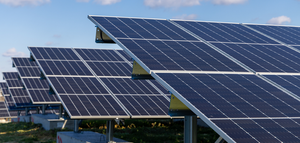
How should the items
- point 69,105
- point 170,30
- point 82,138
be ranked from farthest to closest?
point 82,138, point 69,105, point 170,30

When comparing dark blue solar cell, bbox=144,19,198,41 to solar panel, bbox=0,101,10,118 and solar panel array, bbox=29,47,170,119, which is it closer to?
solar panel array, bbox=29,47,170,119

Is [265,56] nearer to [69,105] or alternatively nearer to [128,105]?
[128,105]

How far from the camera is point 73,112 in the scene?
1834cm

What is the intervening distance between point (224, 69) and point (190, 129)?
277 centimetres

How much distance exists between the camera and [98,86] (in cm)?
2250

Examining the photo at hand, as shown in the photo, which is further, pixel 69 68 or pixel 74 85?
pixel 69 68

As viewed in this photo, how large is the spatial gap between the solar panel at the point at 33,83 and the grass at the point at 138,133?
10.1ft

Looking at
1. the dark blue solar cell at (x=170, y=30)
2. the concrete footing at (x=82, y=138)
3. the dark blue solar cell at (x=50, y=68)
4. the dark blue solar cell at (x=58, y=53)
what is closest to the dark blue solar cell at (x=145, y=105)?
the concrete footing at (x=82, y=138)

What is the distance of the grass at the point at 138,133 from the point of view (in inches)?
1011

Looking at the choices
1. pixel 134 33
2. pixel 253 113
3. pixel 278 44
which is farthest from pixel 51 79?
pixel 253 113

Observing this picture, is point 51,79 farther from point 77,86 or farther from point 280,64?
point 280,64

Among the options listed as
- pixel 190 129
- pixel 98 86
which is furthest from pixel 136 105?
pixel 190 129

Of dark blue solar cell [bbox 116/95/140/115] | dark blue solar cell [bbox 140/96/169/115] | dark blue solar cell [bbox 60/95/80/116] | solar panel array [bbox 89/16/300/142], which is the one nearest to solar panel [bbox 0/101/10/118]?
dark blue solar cell [bbox 60/95/80/116]

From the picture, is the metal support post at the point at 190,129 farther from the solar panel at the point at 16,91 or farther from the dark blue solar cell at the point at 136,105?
the solar panel at the point at 16,91
